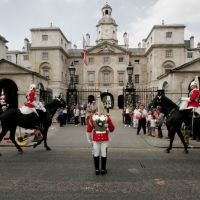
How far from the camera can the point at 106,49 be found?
161ft

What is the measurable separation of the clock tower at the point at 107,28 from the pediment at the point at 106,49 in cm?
960

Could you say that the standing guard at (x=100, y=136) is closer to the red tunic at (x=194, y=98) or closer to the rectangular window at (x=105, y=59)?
the red tunic at (x=194, y=98)

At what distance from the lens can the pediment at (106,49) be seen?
48.9 m

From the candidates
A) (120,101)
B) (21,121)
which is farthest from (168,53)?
(21,121)

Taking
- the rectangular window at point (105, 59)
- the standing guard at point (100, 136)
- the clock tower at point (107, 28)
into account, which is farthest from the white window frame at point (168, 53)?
the standing guard at point (100, 136)

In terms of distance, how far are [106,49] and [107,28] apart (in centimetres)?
1265

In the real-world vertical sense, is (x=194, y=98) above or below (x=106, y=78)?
below

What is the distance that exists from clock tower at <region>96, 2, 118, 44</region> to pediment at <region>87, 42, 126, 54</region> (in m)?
9.60

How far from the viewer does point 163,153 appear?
8.12 meters

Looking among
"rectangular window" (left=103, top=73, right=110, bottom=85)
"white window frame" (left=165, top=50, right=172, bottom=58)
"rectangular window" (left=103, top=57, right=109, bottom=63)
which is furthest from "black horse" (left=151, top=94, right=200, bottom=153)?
"rectangular window" (left=103, top=57, right=109, bottom=63)

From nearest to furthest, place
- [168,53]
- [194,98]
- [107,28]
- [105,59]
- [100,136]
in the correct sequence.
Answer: [100,136], [194,98], [168,53], [105,59], [107,28]

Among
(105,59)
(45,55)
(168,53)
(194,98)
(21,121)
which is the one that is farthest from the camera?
(105,59)

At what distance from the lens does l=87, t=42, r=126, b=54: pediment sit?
48875mm

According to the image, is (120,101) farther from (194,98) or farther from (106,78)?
(194,98)
